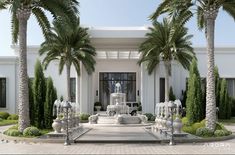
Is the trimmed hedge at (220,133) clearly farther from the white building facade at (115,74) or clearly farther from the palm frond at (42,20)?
the white building facade at (115,74)

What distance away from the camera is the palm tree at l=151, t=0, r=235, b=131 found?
67.7 ft

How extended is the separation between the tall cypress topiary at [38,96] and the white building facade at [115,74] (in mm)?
9105

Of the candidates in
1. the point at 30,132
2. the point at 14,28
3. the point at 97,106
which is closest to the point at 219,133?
the point at 30,132

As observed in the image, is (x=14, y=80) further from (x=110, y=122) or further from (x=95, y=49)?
(x=110, y=122)

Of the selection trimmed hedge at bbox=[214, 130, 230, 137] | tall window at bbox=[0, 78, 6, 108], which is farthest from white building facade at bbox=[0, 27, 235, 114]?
trimmed hedge at bbox=[214, 130, 230, 137]

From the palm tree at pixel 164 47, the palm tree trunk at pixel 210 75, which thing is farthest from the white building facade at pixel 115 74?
the palm tree trunk at pixel 210 75

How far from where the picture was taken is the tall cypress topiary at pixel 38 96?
2530cm

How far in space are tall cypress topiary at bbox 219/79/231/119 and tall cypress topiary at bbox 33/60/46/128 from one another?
19076 millimetres

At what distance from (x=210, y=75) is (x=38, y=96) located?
11336 millimetres

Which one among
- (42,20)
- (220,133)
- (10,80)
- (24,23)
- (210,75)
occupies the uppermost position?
(42,20)

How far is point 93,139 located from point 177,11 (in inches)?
337

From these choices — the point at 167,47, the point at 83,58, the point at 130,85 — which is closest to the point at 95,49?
the point at 83,58

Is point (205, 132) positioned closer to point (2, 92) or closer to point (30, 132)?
point (30, 132)

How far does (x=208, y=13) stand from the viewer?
21.0 meters
